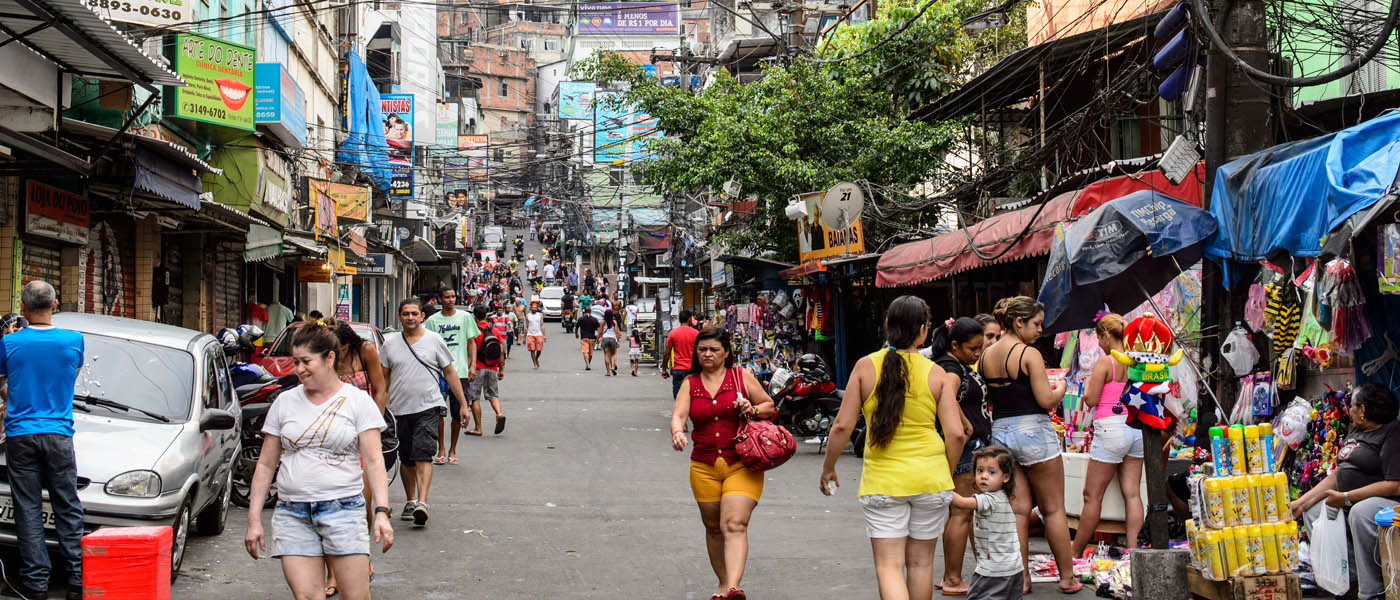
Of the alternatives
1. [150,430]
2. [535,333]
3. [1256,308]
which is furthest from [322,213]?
[1256,308]

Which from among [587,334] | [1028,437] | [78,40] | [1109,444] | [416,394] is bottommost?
[1109,444]

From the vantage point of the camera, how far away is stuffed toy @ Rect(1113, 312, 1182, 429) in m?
7.51

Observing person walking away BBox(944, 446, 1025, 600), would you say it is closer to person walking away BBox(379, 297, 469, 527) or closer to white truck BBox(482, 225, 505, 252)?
person walking away BBox(379, 297, 469, 527)

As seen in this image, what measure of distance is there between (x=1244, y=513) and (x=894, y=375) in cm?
214

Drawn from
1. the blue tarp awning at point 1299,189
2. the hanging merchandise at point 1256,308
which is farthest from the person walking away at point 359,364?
the hanging merchandise at point 1256,308

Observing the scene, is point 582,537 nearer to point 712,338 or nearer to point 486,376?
point 712,338

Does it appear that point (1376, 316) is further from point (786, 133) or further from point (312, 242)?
point (312, 242)

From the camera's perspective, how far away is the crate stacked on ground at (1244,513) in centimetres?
657

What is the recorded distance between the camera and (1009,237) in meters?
12.4

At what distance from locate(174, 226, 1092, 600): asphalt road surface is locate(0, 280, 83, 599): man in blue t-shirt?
786 millimetres

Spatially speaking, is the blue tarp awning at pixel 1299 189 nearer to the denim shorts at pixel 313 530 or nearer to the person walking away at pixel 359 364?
the denim shorts at pixel 313 530

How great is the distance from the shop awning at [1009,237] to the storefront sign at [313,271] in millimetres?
16062

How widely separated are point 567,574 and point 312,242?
59.4 ft

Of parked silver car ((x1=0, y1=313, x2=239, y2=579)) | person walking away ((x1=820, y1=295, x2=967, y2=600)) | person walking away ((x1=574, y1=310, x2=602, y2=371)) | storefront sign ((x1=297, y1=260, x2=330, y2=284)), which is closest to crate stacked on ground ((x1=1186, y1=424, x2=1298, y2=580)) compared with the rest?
person walking away ((x1=820, y1=295, x2=967, y2=600))
